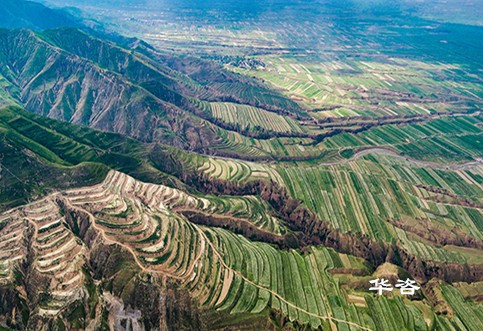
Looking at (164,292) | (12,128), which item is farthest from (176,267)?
(12,128)

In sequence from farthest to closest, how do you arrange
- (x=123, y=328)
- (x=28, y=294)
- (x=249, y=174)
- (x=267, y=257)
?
1. (x=249, y=174)
2. (x=267, y=257)
3. (x=28, y=294)
4. (x=123, y=328)

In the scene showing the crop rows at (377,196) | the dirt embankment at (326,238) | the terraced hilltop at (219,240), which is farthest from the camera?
the crop rows at (377,196)

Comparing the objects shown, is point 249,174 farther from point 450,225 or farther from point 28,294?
point 28,294

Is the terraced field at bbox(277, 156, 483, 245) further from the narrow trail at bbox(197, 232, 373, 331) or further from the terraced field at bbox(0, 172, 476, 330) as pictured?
the narrow trail at bbox(197, 232, 373, 331)

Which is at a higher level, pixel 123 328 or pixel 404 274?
pixel 123 328

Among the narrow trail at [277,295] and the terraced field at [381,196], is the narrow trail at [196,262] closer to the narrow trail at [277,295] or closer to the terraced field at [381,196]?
the narrow trail at [277,295]

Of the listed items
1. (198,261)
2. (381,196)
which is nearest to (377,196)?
(381,196)

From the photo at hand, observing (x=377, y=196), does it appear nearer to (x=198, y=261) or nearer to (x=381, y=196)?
(x=381, y=196)

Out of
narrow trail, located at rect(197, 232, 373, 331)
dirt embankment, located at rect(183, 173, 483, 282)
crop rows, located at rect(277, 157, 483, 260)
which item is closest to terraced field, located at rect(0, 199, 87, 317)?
narrow trail, located at rect(197, 232, 373, 331)

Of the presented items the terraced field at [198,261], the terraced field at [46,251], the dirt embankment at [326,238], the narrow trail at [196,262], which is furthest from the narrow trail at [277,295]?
the terraced field at [46,251]

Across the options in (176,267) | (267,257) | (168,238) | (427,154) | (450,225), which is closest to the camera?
(176,267)

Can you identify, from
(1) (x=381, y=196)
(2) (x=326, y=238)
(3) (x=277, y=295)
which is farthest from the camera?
(1) (x=381, y=196)
